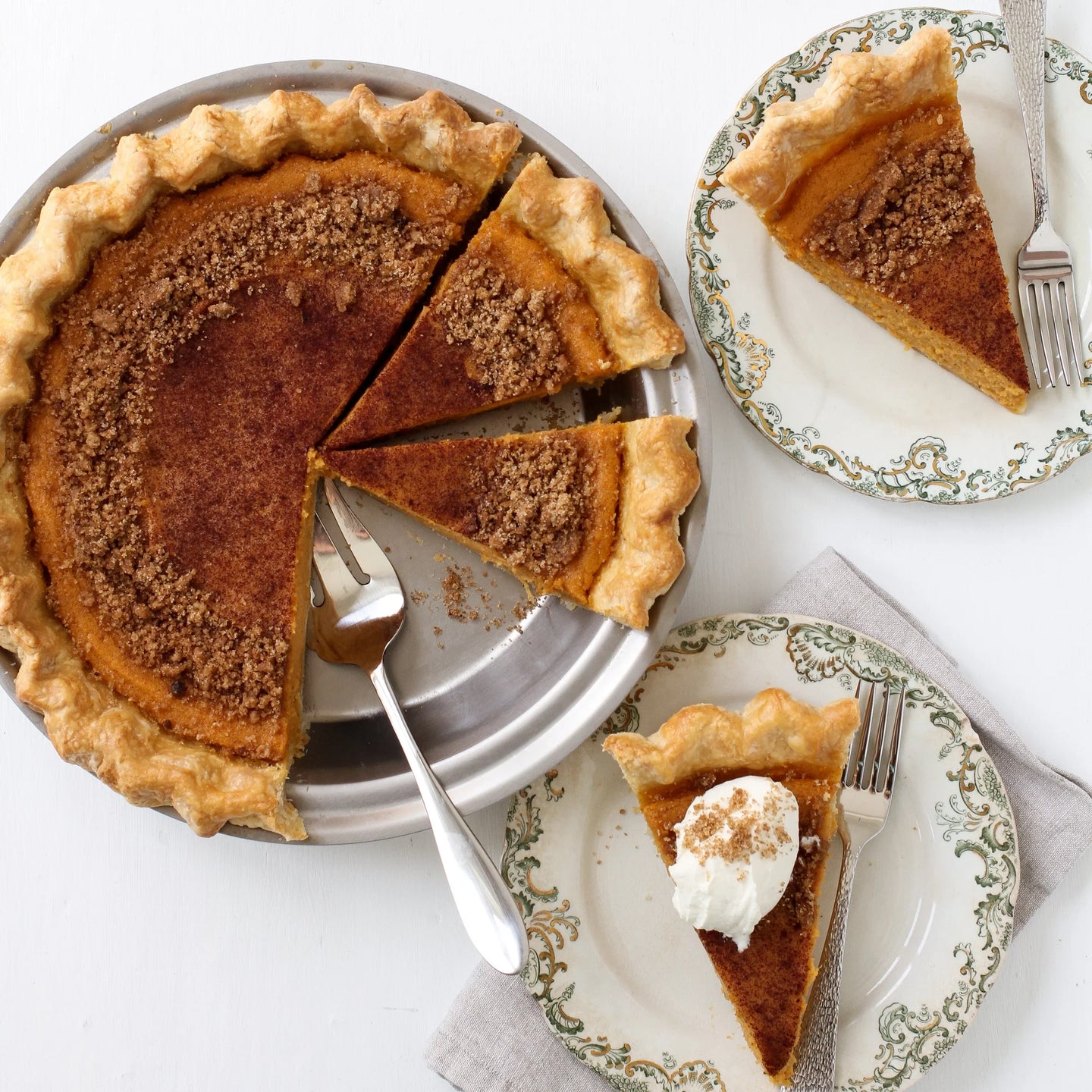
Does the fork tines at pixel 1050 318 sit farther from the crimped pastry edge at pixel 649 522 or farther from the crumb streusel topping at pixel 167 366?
the crumb streusel topping at pixel 167 366

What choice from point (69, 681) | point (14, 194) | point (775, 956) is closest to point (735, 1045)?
point (775, 956)

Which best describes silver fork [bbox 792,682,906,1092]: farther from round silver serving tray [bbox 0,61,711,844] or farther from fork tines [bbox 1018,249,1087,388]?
fork tines [bbox 1018,249,1087,388]

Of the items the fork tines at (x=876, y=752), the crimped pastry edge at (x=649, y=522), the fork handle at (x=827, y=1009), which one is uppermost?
the crimped pastry edge at (x=649, y=522)

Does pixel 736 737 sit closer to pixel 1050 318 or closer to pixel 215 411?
pixel 1050 318

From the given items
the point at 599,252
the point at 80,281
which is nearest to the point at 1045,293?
the point at 599,252

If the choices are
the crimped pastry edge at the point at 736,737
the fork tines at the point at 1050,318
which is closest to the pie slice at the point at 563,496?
the crimped pastry edge at the point at 736,737

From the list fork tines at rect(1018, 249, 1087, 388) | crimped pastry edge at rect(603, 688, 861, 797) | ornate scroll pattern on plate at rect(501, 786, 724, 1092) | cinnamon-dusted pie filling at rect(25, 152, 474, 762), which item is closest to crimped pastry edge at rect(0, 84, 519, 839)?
cinnamon-dusted pie filling at rect(25, 152, 474, 762)

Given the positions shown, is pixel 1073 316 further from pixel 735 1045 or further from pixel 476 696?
pixel 735 1045
